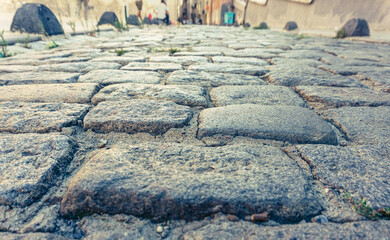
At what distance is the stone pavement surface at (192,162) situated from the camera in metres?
0.60

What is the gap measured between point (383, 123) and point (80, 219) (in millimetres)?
1295

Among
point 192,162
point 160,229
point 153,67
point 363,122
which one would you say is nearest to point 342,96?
point 363,122

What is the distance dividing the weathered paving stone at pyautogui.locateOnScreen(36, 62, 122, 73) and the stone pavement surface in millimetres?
495

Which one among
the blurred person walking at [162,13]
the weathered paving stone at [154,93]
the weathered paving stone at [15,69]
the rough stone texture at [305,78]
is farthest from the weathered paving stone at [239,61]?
the blurred person walking at [162,13]

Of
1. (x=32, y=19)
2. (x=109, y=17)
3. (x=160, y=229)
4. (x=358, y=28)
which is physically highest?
(x=109, y=17)

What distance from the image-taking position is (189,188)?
66cm

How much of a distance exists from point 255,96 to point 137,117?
714 mm

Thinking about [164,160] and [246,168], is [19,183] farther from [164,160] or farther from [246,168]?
[246,168]

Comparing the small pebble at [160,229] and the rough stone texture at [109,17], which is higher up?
the rough stone texture at [109,17]

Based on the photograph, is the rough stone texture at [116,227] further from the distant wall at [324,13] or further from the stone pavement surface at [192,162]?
the distant wall at [324,13]

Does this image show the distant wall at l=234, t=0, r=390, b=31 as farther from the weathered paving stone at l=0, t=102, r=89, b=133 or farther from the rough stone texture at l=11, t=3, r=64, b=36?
the rough stone texture at l=11, t=3, r=64, b=36

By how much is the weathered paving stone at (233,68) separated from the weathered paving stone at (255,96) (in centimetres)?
50

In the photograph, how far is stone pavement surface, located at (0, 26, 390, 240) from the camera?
1.97 feet

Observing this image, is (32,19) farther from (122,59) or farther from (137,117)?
(137,117)
